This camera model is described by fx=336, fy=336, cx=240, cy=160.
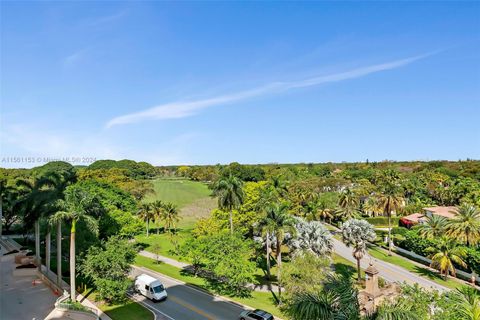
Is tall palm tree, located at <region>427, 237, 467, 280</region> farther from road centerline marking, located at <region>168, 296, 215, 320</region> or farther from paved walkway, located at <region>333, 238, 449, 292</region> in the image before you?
road centerline marking, located at <region>168, 296, 215, 320</region>

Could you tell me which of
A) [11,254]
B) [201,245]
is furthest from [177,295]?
[11,254]

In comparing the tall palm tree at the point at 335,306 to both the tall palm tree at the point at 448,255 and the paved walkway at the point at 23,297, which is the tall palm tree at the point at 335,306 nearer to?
the paved walkway at the point at 23,297

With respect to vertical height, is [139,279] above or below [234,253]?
below

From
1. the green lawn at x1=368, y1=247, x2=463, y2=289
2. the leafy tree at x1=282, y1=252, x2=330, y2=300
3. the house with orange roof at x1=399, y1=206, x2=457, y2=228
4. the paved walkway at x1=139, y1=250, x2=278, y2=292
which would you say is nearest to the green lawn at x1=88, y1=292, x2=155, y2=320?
the leafy tree at x1=282, y1=252, x2=330, y2=300

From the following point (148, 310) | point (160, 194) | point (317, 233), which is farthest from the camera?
point (160, 194)

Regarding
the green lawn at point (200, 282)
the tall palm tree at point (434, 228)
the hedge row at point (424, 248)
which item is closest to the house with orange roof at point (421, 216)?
the hedge row at point (424, 248)

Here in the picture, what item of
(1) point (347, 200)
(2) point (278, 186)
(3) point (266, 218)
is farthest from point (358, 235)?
(2) point (278, 186)

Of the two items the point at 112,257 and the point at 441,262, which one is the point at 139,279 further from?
the point at 441,262
